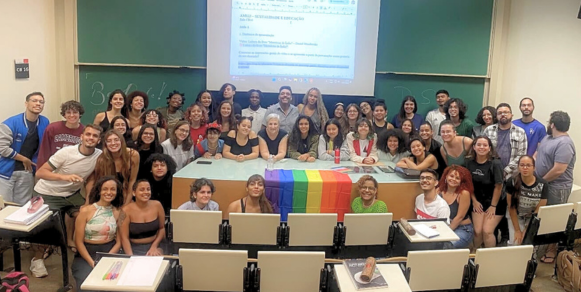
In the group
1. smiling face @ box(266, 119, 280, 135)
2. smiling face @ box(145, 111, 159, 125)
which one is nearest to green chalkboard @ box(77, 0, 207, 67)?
smiling face @ box(145, 111, 159, 125)

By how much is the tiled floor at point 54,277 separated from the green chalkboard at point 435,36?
10.6ft

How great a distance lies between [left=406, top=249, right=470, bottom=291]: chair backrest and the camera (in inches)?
119

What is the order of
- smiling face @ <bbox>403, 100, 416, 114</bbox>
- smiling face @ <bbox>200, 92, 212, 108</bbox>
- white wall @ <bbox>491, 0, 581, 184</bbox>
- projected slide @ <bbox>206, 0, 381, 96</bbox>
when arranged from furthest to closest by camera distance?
projected slide @ <bbox>206, 0, 381, 96</bbox>, smiling face @ <bbox>403, 100, 416, 114</bbox>, smiling face @ <bbox>200, 92, 212, 108</bbox>, white wall @ <bbox>491, 0, 581, 184</bbox>

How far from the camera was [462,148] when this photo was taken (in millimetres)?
4633

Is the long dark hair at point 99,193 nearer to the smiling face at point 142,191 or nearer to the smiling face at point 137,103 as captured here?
the smiling face at point 142,191

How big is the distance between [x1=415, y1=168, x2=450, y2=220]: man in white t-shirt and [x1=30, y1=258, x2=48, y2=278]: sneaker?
3.39m

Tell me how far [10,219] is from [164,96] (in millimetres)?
3538

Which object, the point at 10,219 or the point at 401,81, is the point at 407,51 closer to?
the point at 401,81

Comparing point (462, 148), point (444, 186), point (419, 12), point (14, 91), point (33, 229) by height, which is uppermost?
point (419, 12)

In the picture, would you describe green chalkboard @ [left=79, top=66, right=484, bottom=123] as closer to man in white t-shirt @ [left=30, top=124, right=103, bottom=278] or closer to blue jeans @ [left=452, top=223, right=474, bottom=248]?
man in white t-shirt @ [left=30, top=124, right=103, bottom=278]

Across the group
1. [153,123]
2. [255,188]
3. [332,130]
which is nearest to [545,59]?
[332,130]

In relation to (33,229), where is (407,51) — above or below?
above

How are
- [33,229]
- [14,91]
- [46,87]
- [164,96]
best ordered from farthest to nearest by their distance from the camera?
[164,96] < [46,87] < [14,91] < [33,229]

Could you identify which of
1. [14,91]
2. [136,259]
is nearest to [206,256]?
[136,259]
